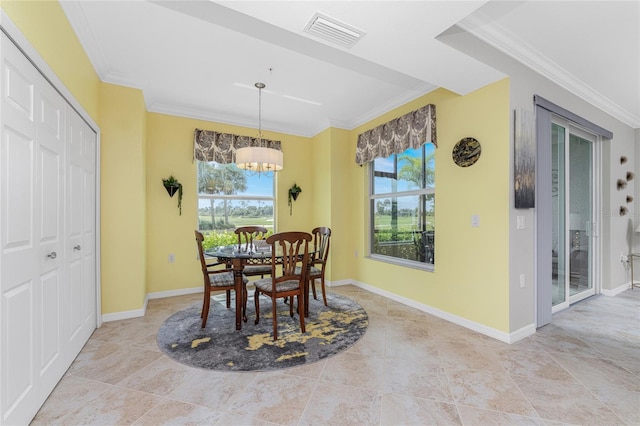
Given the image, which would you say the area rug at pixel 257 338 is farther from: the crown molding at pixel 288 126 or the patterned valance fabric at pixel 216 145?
the crown molding at pixel 288 126

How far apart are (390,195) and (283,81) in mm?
2151

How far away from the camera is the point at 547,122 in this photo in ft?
9.46

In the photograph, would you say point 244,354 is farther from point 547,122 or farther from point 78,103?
→ point 547,122

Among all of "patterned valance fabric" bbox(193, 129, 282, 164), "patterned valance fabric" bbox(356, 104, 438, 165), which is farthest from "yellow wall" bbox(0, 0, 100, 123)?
"patterned valance fabric" bbox(356, 104, 438, 165)

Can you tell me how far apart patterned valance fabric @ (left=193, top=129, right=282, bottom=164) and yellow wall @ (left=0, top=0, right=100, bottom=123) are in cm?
143

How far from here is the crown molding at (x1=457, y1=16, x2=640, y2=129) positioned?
2.23 metres

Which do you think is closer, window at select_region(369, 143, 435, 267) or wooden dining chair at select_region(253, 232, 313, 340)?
wooden dining chair at select_region(253, 232, 313, 340)

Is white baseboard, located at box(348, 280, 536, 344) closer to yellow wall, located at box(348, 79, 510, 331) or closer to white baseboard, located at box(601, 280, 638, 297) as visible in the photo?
yellow wall, located at box(348, 79, 510, 331)

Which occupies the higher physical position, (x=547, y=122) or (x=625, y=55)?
(x=625, y=55)

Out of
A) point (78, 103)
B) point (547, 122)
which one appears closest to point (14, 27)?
point (78, 103)

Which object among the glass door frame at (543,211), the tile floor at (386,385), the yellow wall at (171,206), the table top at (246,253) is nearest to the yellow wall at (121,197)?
the tile floor at (386,385)

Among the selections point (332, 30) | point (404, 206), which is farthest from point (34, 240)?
point (404, 206)

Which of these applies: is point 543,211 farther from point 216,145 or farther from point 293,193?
point 216,145

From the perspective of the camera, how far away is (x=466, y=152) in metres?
2.87
